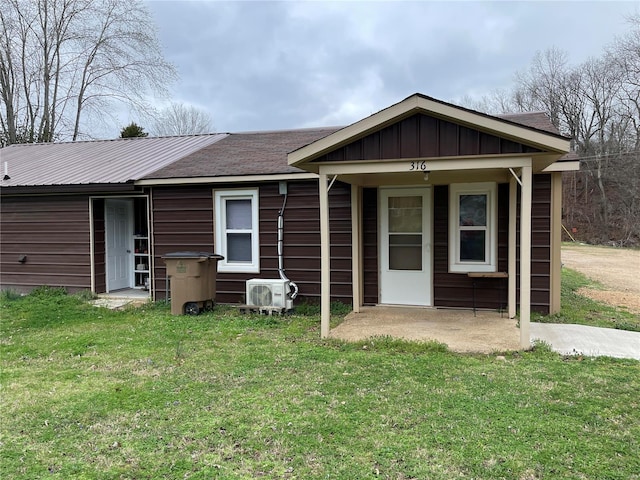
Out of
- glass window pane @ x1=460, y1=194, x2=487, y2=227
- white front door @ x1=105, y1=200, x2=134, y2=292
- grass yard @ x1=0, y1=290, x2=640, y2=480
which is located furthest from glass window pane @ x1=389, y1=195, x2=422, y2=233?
white front door @ x1=105, y1=200, x2=134, y2=292

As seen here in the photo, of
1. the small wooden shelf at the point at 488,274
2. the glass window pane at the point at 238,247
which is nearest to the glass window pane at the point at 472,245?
the small wooden shelf at the point at 488,274

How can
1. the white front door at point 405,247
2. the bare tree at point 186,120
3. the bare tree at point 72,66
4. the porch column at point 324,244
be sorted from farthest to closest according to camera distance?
the bare tree at point 186,120 → the bare tree at point 72,66 → the white front door at point 405,247 → the porch column at point 324,244

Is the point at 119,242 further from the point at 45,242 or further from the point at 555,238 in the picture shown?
the point at 555,238

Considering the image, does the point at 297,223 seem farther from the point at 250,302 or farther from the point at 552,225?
the point at 552,225

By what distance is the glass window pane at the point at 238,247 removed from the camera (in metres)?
8.11

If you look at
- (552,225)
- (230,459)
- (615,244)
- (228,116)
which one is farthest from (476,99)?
(230,459)

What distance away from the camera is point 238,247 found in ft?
26.8

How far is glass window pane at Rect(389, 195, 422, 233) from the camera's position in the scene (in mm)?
7383

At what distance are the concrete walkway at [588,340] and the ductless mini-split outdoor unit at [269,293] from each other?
3.55 m

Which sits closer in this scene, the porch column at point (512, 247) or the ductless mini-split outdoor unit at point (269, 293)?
the porch column at point (512, 247)

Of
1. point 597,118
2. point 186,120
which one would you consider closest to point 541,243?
point 186,120

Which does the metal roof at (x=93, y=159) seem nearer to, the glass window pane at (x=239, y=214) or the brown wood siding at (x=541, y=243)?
the glass window pane at (x=239, y=214)

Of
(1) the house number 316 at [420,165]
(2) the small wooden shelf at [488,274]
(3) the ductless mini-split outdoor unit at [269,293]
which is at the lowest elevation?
(3) the ductless mini-split outdoor unit at [269,293]

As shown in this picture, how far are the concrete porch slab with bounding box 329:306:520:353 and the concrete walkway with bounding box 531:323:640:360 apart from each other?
373 millimetres
